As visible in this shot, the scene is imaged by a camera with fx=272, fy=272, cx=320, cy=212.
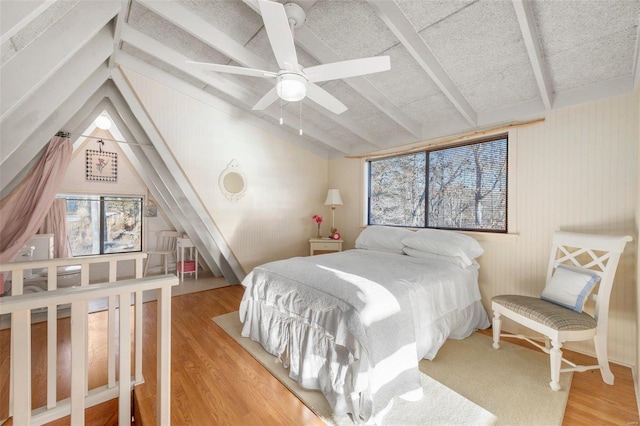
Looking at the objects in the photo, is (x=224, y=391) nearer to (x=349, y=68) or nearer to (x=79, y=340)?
(x=79, y=340)

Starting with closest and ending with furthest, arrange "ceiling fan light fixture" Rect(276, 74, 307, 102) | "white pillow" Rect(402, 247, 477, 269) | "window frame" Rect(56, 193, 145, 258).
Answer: "ceiling fan light fixture" Rect(276, 74, 307, 102), "white pillow" Rect(402, 247, 477, 269), "window frame" Rect(56, 193, 145, 258)

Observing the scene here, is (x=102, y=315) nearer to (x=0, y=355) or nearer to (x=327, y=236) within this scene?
(x=0, y=355)

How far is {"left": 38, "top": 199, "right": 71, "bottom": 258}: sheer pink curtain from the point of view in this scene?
13.3 ft

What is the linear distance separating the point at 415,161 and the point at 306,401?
3119 millimetres

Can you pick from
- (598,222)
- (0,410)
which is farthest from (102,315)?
(598,222)

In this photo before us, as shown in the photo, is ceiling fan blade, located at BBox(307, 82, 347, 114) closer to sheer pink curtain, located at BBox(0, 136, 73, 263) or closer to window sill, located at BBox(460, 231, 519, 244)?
window sill, located at BBox(460, 231, 519, 244)

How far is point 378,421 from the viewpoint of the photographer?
1.54m

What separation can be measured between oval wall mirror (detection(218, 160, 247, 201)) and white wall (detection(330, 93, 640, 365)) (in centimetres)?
314

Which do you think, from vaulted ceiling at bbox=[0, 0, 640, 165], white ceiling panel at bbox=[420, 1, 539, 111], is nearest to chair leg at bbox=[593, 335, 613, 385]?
vaulted ceiling at bbox=[0, 0, 640, 165]

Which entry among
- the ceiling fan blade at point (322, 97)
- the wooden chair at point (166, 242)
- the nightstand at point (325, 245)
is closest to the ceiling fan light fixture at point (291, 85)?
the ceiling fan blade at point (322, 97)

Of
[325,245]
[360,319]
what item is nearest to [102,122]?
[325,245]

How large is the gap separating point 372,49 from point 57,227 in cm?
508

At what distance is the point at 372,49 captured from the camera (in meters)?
2.23

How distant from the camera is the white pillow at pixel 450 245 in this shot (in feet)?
9.00
